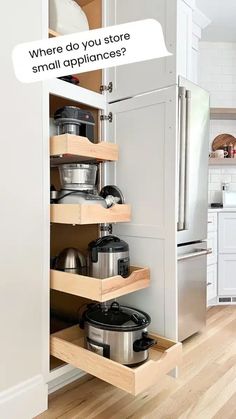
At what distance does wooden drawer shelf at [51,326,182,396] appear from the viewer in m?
1.31

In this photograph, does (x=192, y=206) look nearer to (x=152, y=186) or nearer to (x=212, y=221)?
(x=152, y=186)

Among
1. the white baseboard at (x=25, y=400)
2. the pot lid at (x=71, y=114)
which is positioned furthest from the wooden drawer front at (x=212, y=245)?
the white baseboard at (x=25, y=400)

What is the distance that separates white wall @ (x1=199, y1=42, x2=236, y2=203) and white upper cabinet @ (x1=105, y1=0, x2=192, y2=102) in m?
1.57

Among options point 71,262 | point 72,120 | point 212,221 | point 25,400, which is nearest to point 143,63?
point 72,120

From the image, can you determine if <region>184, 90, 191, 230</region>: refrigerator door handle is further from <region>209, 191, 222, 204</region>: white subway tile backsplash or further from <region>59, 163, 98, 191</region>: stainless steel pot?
<region>209, 191, 222, 204</region>: white subway tile backsplash

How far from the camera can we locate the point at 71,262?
5.94 feet

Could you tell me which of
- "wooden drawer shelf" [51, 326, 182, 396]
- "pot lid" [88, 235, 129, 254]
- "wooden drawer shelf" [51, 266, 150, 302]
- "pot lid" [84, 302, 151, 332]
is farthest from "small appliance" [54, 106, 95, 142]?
"wooden drawer shelf" [51, 326, 182, 396]

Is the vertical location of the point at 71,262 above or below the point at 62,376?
above

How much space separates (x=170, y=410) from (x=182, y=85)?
1.83 metres

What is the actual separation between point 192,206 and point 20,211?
47.6 inches

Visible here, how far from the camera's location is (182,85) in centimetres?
203

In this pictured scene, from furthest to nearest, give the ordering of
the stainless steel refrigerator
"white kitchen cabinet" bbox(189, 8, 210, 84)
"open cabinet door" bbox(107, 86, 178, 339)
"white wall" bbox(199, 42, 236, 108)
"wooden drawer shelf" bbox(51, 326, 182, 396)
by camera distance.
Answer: "white wall" bbox(199, 42, 236, 108) → "white kitchen cabinet" bbox(189, 8, 210, 84) → the stainless steel refrigerator → "open cabinet door" bbox(107, 86, 178, 339) → "wooden drawer shelf" bbox(51, 326, 182, 396)

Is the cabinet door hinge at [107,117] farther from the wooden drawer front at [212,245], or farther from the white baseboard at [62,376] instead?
the wooden drawer front at [212,245]

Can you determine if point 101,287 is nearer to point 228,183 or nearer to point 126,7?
point 126,7
